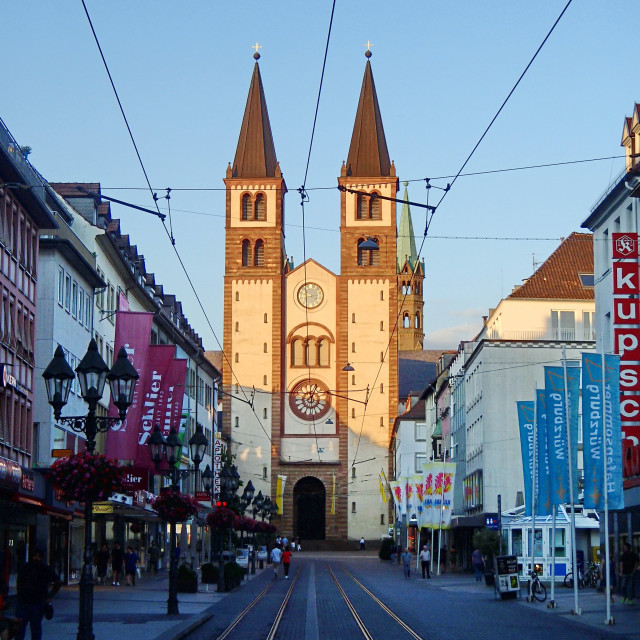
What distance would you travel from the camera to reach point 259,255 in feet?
307

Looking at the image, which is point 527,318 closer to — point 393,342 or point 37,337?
point 37,337

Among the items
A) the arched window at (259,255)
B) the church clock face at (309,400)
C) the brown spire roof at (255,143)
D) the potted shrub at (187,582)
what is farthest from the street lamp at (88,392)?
the brown spire roof at (255,143)

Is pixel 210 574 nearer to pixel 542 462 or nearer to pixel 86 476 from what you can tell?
pixel 542 462

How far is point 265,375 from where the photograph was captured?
91.4 meters

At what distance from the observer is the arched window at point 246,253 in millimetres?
93250

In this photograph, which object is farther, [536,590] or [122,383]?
[536,590]

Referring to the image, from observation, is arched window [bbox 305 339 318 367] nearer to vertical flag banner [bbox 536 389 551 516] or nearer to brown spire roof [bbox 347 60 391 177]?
brown spire roof [bbox 347 60 391 177]

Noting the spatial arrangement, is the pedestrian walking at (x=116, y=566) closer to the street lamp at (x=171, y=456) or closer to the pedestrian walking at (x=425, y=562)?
the pedestrian walking at (x=425, y=562)

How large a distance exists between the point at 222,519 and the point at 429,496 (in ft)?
38.8

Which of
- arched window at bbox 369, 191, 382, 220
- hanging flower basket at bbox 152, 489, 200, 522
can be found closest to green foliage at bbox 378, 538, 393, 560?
arched window at bbox 369, 191, 382, 220

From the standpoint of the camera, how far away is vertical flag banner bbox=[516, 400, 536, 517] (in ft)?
102

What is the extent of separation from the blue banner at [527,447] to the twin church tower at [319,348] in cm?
5598

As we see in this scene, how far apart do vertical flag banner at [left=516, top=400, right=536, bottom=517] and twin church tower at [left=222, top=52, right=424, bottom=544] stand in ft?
184

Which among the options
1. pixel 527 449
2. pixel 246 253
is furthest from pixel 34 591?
pixel 246 253
